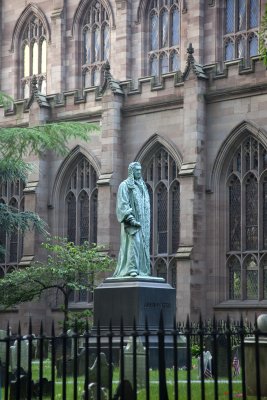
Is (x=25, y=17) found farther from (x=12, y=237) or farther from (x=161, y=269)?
(x=161, y=269)

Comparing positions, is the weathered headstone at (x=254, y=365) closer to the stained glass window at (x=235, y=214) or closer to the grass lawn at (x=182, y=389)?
the grass lawn at (x=182, y=389)

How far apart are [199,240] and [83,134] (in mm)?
5362

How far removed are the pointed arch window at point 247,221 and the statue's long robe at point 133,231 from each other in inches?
353

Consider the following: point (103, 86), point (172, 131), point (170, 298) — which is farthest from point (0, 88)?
point (170, 298)

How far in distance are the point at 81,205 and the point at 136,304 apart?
15.0 meters

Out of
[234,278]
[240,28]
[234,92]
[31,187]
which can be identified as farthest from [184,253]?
[240,28]

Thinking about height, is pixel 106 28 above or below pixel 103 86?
above

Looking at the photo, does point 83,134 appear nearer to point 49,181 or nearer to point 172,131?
point 172,131

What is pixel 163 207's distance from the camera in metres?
31.3

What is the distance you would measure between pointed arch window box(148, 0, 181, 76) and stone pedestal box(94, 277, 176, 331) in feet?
53.5

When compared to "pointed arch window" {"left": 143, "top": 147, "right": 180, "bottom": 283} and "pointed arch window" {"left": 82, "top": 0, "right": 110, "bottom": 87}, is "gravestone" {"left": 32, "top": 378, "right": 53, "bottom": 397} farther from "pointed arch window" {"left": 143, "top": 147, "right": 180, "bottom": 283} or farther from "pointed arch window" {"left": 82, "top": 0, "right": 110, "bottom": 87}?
"pointed arch window" {"left": 82, "top": 0, "right": 110, "bottom": 87}

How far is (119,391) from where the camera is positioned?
9.61 metres

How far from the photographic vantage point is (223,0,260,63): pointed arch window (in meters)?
32.8

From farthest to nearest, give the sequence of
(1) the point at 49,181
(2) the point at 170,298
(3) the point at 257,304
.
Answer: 1. (1) the point at 49,181
2. (3) the point at 257,304
3. (2) the point at 170,298
